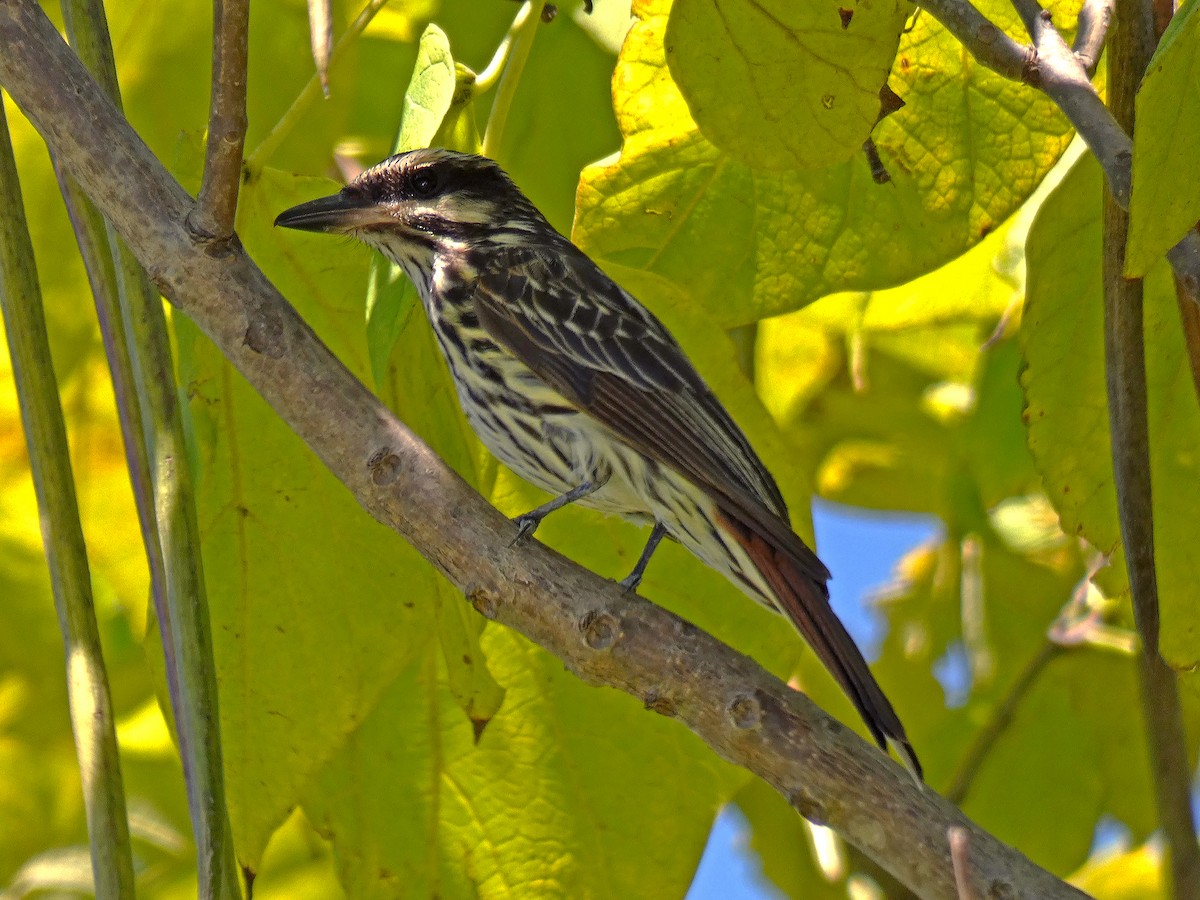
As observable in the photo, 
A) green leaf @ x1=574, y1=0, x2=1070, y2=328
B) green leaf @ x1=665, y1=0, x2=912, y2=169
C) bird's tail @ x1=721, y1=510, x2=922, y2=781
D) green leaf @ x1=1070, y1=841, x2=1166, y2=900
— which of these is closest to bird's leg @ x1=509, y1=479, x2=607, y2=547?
bird's tail @ x1=721, y1=510, x2=922, y2=781

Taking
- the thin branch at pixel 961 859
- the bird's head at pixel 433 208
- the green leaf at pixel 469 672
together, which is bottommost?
the thin branch at pixel 961 859

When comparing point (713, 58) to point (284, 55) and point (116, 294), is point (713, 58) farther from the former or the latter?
point (284, 55)

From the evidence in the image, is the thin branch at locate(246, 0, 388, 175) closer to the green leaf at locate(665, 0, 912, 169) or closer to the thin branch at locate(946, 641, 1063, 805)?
the green leaf at locate(665, 0, 912, 169)

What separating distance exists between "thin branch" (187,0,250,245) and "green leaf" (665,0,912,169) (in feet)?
1.80

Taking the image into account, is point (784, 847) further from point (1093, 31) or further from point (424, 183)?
point (1093, 31)

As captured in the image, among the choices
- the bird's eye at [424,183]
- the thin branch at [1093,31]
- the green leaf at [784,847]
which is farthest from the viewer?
the green leaf at [784,847]

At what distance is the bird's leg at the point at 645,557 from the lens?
88.4 inches

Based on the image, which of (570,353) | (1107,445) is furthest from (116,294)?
(1107,445)

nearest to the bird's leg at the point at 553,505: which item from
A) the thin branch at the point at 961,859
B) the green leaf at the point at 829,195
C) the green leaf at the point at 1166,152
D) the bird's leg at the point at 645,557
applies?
the bird's leg at the point at 645,557

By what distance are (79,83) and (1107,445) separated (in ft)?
4.60

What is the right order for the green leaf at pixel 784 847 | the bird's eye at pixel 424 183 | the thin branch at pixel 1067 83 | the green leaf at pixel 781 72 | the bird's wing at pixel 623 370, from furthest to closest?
the green leaf at pixel 784 847
the bird's eye at pixel 424 183
the bird's wing at pixel 623 370
the green leaf at pixel 781 72
the thin branch at pixel 1067 83

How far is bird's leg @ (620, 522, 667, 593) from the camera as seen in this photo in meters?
2.24

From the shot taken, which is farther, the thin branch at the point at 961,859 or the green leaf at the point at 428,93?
the green leaf at the point at 428,93

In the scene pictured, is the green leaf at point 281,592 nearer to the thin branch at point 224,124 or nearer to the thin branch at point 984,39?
the thin branch at point 224,124
